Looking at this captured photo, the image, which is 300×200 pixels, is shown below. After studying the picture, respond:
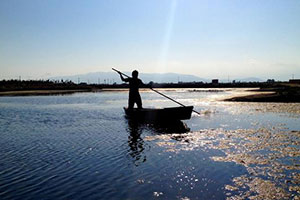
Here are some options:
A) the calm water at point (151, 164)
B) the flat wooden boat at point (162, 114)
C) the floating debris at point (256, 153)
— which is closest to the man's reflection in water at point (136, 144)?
the calm water at point (151, 164)

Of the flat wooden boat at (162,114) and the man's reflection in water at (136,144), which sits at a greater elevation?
the flat wooden boat at (162,114)

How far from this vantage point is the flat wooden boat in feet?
60.3

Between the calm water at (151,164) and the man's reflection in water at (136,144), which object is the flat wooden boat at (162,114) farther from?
the calm water at (151,164)

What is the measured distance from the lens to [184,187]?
7.20 metres

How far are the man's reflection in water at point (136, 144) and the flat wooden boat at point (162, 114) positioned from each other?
3.94 feet

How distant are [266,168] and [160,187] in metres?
3.59

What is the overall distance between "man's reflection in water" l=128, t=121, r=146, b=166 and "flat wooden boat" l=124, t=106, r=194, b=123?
1201 millimetres

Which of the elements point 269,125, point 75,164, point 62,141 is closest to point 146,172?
point 75,164

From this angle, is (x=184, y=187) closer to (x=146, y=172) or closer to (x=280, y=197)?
(x=146, y=172)

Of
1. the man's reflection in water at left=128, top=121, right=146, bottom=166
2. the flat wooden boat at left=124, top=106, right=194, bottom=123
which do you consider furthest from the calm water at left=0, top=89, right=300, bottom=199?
the flat wooden boat at left=124, top=106, right=194, bottom=123

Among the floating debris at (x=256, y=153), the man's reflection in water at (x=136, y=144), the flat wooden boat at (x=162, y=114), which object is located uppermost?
the flat wooden boat at (x=162, y=114)

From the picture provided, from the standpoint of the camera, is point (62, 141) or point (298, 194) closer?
point (298, 194)

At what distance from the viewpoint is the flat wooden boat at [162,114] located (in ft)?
60.3

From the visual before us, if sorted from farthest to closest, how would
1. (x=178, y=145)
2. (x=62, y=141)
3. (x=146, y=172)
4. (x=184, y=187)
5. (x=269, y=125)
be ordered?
(x=269, y=125) < (x=62, y=141) < (x=178, y=145) < (x=146, y=172) < (x=184, y=187)
